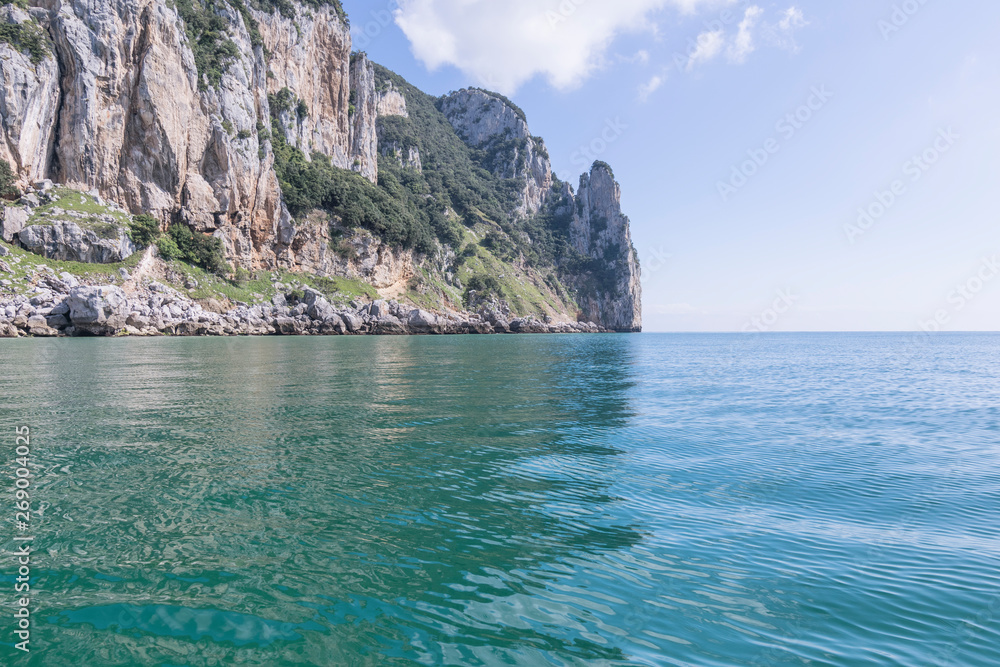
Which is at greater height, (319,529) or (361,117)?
(361,117)

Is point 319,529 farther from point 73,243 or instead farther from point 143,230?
point 143,230

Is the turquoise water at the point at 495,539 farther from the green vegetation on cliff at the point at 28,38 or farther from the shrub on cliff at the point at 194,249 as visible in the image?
the green vegetation on cliff at the point at 28,38

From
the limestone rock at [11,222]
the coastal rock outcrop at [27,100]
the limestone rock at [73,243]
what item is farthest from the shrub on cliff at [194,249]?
the coastal rock outcrop at [27,100]

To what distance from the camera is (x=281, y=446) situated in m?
12.1

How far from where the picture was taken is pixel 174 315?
62281 mm

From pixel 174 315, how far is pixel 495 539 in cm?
7017

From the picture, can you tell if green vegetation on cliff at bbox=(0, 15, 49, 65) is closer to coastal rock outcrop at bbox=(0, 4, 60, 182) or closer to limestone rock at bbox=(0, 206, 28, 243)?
coastal rock outcrop at bbox=(0, 4, 60, 182)

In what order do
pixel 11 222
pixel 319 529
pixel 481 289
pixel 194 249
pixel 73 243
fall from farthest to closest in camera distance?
pixel 481 289
pixel 194 249
pixel 73 243
pixel 11 222
pixel 319 529

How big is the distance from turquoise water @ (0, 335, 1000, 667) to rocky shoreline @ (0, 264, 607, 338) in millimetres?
46435

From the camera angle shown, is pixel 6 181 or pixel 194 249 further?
pixel 194 249

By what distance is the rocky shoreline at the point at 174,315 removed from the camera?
5069cm

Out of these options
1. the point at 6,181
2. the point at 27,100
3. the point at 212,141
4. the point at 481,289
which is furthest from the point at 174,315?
the point at 481,289

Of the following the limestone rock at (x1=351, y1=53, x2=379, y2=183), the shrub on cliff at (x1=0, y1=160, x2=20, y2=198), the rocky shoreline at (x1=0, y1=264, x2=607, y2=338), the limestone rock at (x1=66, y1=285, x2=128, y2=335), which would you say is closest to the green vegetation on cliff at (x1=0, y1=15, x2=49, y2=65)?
the shrub on cliff at (x1=0, y1=160, x2=20, y2=198)

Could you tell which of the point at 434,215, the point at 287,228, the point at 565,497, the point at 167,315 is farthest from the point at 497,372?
the point at 434,215
